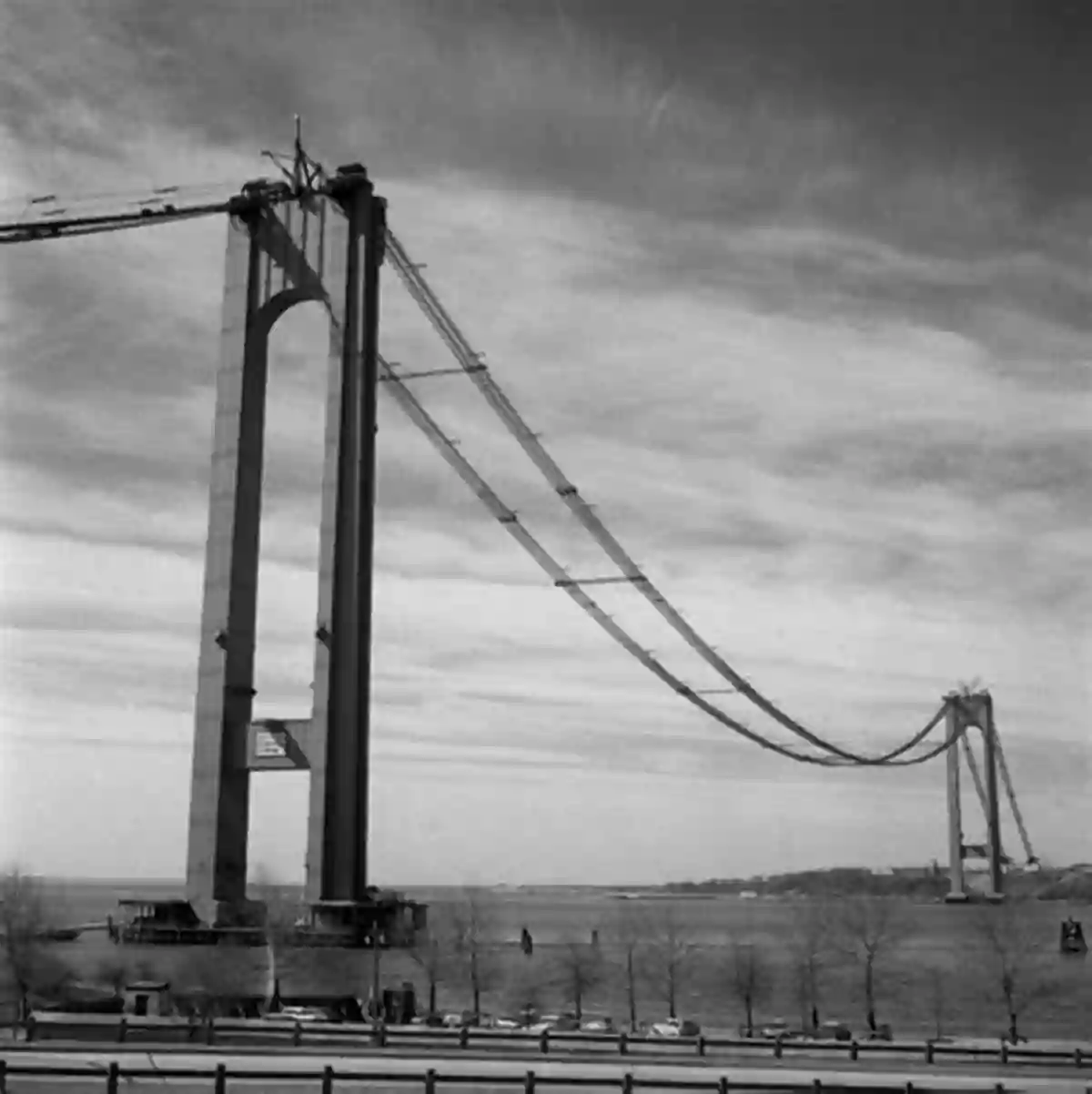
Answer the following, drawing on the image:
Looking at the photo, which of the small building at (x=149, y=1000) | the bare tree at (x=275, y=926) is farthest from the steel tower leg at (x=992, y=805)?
the small building at (x=149, y=1000)

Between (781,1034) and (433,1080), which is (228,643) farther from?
(781,1034)

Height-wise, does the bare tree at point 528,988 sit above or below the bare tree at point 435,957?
below

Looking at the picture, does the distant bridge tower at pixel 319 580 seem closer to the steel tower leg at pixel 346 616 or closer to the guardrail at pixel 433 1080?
the steel tower leg at pixel 346 616

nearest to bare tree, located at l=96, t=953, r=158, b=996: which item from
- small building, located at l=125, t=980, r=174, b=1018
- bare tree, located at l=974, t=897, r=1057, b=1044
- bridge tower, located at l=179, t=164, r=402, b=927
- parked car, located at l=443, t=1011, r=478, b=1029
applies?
parked car, located at l=443, t=1011, r=478, b=1029

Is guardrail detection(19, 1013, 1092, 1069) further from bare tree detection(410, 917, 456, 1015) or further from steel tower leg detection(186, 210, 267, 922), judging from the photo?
bare tree detection(410, 917, 456, 1015)

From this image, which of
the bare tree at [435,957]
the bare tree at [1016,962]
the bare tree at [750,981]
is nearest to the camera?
the bare tree at [750,981]

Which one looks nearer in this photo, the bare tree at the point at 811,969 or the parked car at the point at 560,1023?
the parked car at the point at 560,1023
